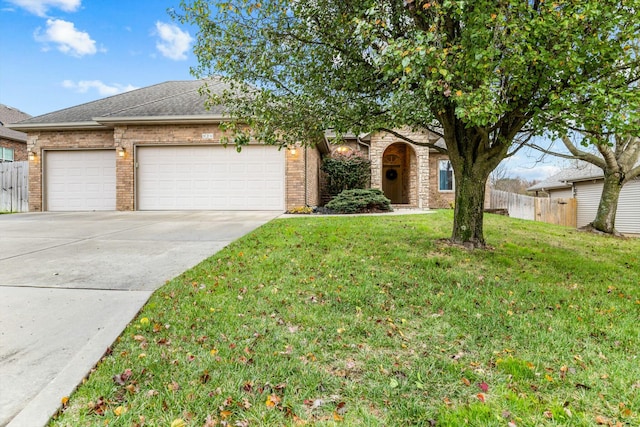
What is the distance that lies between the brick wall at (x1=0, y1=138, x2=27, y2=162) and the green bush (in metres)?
18.4

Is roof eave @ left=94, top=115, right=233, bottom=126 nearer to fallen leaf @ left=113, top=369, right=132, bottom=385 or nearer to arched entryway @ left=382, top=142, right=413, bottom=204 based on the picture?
arched entryway @ left=382, top=142, right=413, bottom=204

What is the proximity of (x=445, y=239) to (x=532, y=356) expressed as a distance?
146 inches

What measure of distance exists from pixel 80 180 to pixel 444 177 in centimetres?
1545

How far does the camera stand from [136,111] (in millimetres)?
11562

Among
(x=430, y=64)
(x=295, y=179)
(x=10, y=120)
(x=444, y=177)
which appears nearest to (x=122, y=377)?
(x=430, y=64)

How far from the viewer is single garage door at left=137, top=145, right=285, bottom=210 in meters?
11.6

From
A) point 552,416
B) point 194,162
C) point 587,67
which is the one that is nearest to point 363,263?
point 552,416

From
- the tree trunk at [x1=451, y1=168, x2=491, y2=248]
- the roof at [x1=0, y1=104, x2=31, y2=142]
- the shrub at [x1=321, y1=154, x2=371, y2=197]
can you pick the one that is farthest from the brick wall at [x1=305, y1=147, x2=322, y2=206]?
the roof at [x1=0, y1=104, x2=31, y2=142]

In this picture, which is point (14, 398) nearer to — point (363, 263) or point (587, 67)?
point (363, 263)

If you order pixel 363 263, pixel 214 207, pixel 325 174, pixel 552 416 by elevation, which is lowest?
pixel 552 416

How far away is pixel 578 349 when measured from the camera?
250 cm

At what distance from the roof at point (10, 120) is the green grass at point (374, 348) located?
2036cm

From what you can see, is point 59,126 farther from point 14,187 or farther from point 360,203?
point 360,203

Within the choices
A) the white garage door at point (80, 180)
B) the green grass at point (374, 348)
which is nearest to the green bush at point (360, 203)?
the green grass at point (374, 348)
